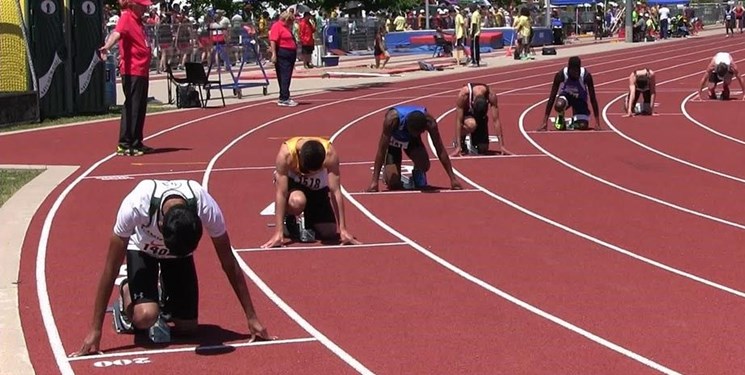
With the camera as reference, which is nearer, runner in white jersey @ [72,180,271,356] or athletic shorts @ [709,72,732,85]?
runner in white jersey @ [72,180,271,356]

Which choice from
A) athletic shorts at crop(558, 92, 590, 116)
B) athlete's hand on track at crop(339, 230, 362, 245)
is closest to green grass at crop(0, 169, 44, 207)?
athlete's hand on track at crop(339, 230, 362, 245)

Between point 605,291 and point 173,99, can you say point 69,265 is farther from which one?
point 173,99

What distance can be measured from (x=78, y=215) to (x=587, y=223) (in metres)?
4.74

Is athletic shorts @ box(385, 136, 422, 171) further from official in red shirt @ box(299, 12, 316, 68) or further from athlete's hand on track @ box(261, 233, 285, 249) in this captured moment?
official in red shirt @ box(299, 12, 316, 68)

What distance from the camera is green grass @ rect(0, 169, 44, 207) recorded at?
13781mm

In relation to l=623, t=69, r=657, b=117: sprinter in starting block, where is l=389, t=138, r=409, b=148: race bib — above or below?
above

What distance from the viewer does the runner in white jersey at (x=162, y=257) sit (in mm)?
7059

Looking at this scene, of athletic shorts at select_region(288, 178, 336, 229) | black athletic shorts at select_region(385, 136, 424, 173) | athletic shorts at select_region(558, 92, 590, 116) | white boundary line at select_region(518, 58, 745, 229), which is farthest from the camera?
athletic shorts at select_region(558, 92, 590, 116)

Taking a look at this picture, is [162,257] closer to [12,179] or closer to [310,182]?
[310,182]

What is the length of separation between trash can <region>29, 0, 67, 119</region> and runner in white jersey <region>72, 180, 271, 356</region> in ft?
49.7

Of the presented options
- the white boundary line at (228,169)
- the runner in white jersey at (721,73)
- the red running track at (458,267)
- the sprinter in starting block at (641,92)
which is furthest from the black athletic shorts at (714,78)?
the white boundary line at (228,169)

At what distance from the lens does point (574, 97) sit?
67.6 feet

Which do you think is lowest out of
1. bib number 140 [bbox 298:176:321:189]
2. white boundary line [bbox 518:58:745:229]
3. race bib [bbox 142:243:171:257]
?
white boundary line [bbox 518:58:745:229]

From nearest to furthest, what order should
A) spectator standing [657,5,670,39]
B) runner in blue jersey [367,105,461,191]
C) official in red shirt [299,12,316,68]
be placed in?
runner in blue jersey [367,105,461,191] → official in red shirt [299,12,316,68] → spectator standing [657,5,670,39]
